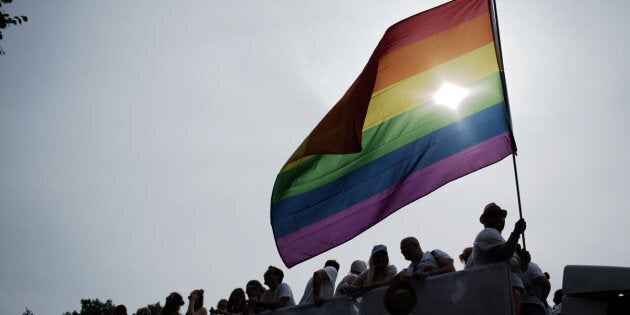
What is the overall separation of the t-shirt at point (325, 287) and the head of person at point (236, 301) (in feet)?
3.53

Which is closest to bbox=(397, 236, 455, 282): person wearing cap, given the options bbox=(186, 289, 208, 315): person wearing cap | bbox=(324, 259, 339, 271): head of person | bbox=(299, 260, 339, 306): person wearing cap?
bbox=(299, 260, 339, 306): person wearing cap

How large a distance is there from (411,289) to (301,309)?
1.83m

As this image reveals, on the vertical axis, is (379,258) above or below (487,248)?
above

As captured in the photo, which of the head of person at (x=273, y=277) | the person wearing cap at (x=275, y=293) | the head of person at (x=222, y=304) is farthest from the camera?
the head of person at (x=222, y=304)

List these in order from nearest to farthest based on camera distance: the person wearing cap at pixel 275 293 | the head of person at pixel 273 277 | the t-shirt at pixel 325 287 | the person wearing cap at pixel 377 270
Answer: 1. the person wearing cap at pixel 377 270
2. the t-shirt at pixel 325 287
3. the person wearing cap at pixel 275 293
4. the head of person at pixel 273 277

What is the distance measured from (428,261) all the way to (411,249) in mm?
275

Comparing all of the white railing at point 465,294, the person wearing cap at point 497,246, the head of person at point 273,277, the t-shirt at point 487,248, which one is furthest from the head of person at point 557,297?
the head of person at point 273,277

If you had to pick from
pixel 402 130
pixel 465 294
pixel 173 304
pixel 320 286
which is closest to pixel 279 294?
pixel 320 286

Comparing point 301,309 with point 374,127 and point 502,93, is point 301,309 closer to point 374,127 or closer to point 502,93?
point 374,127

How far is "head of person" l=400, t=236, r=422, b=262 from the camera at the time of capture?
732 cm

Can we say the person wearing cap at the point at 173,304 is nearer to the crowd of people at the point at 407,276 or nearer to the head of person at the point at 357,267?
the crowd of people at the point at 407,276

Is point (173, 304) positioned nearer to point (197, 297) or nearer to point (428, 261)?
point (197, 297)

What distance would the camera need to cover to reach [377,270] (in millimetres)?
7672

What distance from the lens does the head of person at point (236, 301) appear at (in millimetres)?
9305
